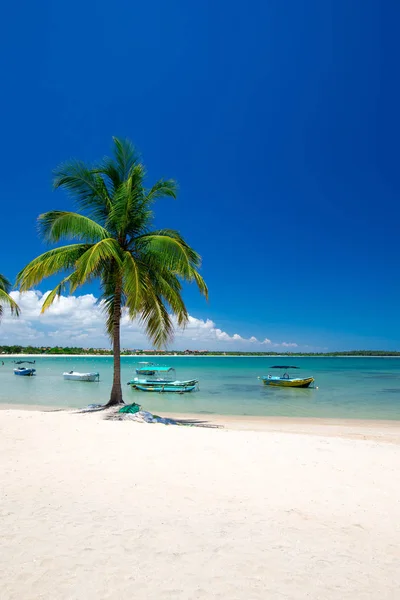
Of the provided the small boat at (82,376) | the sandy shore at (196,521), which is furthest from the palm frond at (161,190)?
the small boat at (82,376)

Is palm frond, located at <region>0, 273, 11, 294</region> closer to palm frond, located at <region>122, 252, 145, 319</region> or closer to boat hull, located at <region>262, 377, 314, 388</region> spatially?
palm frond, located at <region>122, 252, 145, 319</region>

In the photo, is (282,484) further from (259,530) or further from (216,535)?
(216,535)

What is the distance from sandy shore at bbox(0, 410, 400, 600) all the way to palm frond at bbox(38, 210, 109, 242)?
7.48 metres

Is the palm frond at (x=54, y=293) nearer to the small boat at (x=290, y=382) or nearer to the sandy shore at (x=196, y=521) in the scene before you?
the sandy shore at (x=196, y=521)

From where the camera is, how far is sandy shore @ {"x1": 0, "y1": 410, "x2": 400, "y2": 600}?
2943 millimetres

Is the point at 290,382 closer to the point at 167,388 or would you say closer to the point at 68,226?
the point at 167,388

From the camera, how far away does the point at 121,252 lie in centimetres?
1285

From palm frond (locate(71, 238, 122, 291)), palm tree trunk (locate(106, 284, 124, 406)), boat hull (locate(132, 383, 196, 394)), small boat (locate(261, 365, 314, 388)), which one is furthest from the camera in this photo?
small boat (locate(261, 365, 314, 388))

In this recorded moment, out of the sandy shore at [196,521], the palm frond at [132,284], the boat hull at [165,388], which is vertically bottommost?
the boat hull at [165,388]

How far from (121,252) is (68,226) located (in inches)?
79.9

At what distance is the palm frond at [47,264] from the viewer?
12242 millimetres

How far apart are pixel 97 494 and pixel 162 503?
36.1 inches

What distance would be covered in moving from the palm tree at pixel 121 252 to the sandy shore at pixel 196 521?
619cm

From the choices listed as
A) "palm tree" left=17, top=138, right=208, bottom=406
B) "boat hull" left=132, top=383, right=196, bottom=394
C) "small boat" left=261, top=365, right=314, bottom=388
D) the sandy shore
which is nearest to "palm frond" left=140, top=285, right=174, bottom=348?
"palm tree" left=17, top=138, right=208, bottom=406
